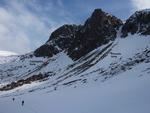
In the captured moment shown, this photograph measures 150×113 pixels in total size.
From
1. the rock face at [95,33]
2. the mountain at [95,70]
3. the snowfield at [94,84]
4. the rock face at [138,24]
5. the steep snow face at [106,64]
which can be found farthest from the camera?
the rock face at [95,33]

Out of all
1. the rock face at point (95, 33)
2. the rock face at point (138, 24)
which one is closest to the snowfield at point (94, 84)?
the rock face at point (138, 24)

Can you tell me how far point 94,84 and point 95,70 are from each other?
82.4 feet

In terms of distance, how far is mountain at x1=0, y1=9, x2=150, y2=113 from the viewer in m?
40.8

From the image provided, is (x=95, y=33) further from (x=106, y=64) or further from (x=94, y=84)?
(x=94, y=84)

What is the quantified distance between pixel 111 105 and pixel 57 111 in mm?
8666

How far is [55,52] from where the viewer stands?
633 ft

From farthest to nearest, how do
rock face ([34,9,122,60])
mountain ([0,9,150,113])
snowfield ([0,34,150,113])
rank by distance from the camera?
rock face ([34,9,122,60]) < mountain ([0,9,150,113]) < snowfield ([0,34,150,113])

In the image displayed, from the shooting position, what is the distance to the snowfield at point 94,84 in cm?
3856

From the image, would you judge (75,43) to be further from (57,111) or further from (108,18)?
(57,111)

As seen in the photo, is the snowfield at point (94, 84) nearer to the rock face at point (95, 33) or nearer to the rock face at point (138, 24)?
the rock face at point (138, 24)

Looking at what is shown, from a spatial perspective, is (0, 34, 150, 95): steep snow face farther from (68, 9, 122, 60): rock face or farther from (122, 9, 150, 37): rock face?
(68, 9, 122, 60): rock face

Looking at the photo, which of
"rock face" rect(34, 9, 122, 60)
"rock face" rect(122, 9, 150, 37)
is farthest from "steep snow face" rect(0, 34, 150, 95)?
"rock face" rect(34, 9, 122, 60)

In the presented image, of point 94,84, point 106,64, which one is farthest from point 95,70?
point 94,84

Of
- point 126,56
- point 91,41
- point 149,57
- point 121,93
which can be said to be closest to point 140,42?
point 126,56
